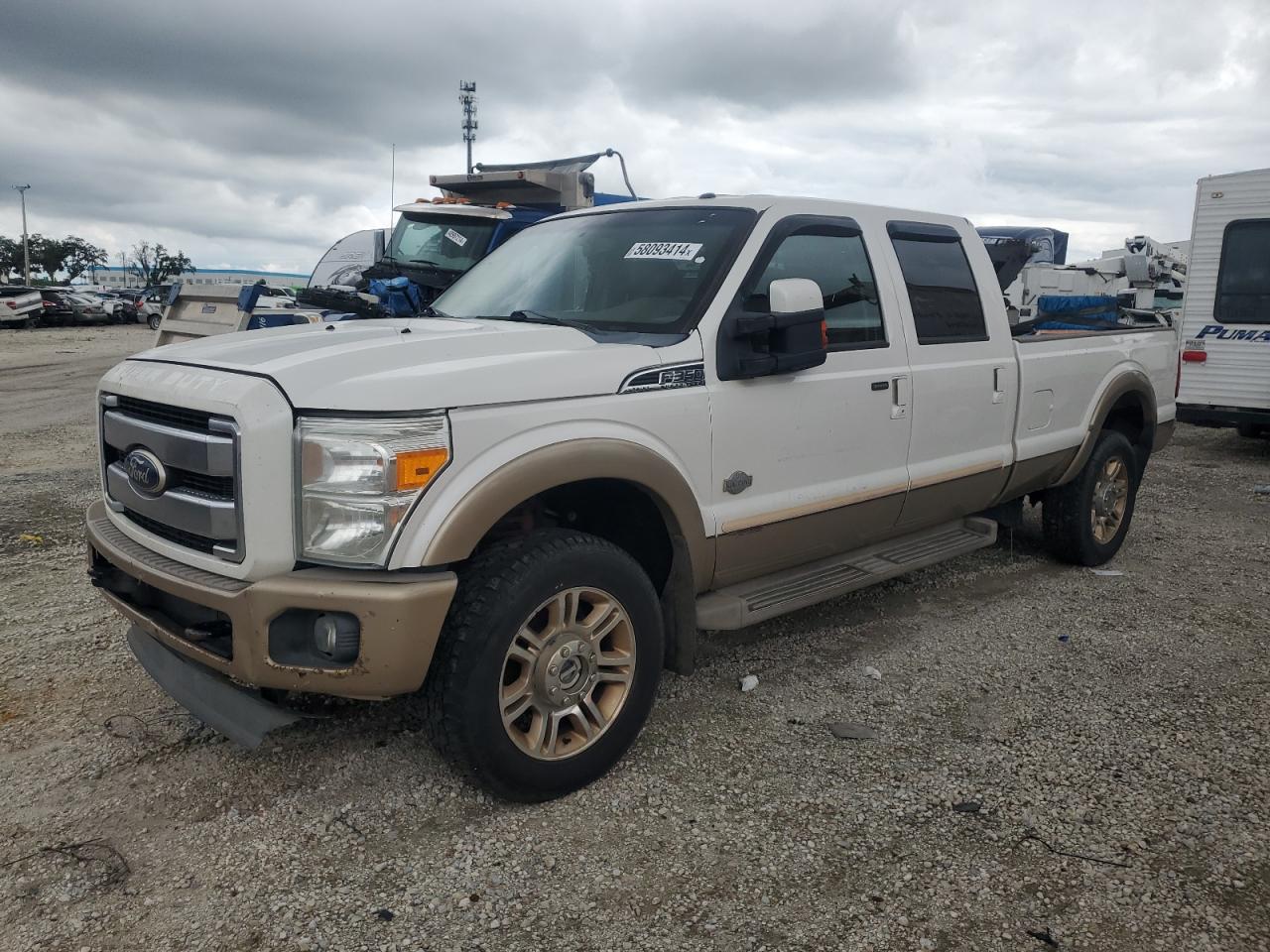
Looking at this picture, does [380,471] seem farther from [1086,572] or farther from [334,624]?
[1086,572]

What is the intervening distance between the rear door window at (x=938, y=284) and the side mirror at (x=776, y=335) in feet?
3.39

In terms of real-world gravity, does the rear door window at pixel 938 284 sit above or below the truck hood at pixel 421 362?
above

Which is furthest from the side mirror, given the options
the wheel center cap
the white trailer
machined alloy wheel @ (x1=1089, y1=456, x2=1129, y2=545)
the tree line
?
the tree line

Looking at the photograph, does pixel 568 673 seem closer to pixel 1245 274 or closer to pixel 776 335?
pixel 776 335

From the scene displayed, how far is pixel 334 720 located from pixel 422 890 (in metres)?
1.15

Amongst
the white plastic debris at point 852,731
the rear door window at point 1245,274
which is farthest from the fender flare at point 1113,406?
the rear door window at point 1245,274

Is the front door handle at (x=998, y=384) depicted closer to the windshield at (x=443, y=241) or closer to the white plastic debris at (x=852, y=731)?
Result: the white plastic debris at (x=852, y=731)

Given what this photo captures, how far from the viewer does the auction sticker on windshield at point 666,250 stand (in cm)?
368

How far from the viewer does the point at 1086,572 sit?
5.73 metres

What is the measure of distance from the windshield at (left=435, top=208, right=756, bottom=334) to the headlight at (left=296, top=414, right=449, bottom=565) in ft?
3.71

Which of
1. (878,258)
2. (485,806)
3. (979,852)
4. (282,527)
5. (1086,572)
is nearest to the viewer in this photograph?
(282,527)

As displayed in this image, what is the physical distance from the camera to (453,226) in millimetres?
10641

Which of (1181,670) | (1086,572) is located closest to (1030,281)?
(1086,572)

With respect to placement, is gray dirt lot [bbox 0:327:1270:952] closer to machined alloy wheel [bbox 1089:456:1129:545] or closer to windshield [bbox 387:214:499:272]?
machined alloy wheel [bbox 1089:456:1129:545]
